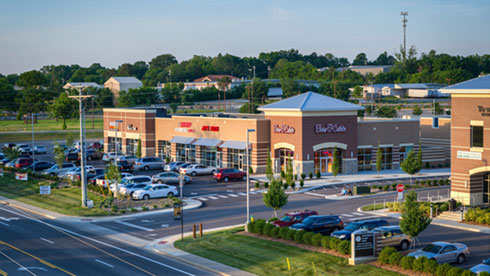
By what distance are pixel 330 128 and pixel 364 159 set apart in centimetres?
713

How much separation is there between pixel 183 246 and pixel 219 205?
49.8 ft

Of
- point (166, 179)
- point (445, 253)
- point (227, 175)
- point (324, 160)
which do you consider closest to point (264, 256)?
point (445, 253)

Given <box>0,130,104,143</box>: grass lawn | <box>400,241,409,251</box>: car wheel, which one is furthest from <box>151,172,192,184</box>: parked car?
<box>0,130,104,143</box>: grass lawn

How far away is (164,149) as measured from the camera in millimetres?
89188

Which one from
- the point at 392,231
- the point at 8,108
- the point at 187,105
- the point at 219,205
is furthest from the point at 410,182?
the point at 8,108

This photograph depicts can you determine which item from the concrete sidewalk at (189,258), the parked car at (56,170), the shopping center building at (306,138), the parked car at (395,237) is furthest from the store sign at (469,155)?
the parked car at (56,170)

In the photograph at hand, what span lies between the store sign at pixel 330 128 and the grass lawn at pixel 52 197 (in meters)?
25.7

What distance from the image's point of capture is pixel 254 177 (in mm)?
69125

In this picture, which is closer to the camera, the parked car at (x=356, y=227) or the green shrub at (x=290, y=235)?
the parked car at (x=356, y=227)

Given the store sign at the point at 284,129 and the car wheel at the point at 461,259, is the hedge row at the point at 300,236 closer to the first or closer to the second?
the car wheel at the point at 461,259

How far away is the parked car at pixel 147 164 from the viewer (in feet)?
258

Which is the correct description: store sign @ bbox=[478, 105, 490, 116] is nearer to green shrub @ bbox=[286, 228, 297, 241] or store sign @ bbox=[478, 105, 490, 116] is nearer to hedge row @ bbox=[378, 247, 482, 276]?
green shrub @ bbox=[286, 228, 297, 241]

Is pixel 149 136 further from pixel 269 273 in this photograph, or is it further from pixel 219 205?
pixel 269 273

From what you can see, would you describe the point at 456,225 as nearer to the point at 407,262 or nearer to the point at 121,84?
the point at 407,262
